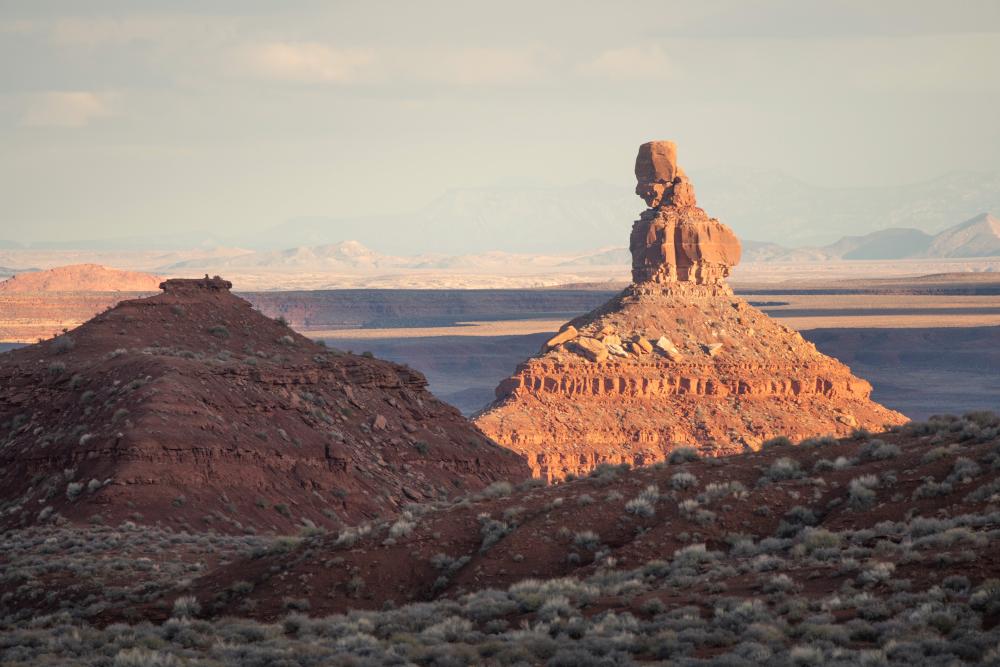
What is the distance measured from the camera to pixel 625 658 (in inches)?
840

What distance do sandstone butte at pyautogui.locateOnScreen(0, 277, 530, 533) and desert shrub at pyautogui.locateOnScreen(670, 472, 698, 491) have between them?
40.3 feet

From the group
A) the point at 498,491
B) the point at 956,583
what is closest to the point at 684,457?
the point at 498,491

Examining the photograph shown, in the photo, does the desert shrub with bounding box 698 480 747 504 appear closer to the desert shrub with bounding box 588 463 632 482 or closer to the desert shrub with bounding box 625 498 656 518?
the desert shrub with bounding box 625 498 656 518

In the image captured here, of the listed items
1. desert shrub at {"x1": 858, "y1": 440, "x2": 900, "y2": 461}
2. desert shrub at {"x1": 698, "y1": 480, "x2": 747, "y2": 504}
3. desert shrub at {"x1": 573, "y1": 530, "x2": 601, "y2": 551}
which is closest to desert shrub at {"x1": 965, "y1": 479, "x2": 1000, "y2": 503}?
desert shrub at {"x1": 858, "y1": 440, "x2": 900, "y2": 461}

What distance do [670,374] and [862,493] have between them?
76.8 m

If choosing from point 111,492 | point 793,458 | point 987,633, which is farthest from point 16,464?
point 987,633

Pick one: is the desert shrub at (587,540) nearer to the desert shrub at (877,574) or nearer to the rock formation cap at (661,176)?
the desert shrub at (877,574)

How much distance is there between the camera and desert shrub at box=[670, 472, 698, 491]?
102 ft

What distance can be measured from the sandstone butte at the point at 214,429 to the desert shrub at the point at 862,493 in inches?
613

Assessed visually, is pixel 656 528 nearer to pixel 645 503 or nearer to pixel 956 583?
pixel 645 503

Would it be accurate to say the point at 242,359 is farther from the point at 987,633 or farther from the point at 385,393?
the point at 987,633

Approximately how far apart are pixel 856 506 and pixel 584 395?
7554 cm

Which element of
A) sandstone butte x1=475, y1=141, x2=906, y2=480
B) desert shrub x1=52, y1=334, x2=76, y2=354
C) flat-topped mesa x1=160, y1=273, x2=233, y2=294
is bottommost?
sandstone butte x1=475, y1=141, x2=906, y2=480

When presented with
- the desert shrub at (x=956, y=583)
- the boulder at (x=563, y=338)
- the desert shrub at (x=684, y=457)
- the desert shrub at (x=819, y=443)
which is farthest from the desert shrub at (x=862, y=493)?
the boulder at (x=563, y=338)
